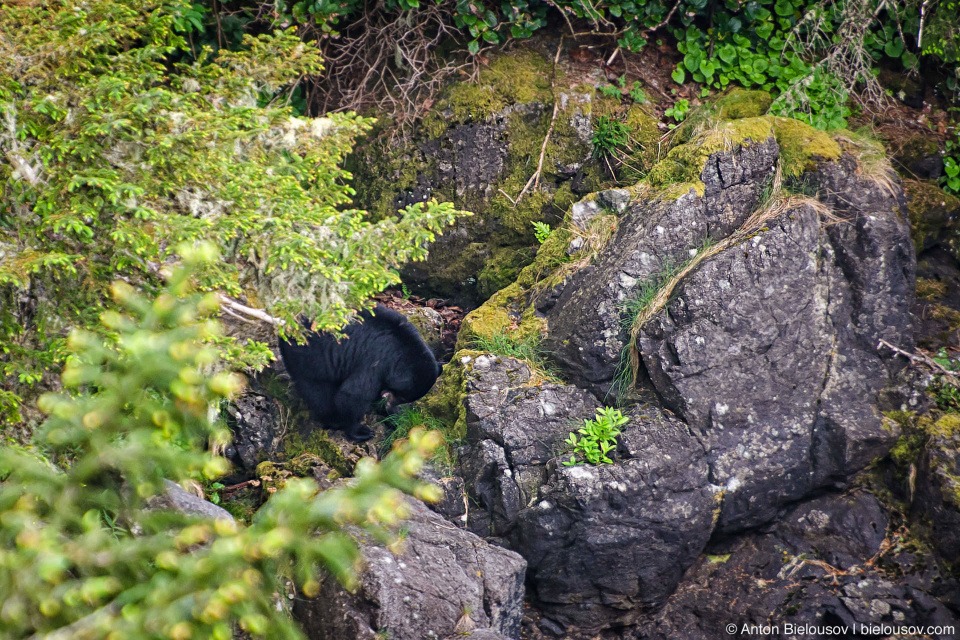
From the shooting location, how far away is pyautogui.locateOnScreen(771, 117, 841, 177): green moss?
591 cm

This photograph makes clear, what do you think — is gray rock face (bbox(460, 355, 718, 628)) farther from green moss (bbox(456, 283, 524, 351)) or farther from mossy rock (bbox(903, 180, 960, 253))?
mossy rock (bbox(903, 180, 960, 253))

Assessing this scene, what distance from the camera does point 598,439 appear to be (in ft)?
17.2

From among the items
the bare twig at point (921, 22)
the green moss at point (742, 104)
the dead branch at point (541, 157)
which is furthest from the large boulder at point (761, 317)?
the bare twig at point (921, 22)

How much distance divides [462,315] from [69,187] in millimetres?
4378

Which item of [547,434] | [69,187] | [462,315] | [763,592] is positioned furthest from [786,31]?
[69,187]

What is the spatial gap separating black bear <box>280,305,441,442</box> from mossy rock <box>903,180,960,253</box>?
477cm

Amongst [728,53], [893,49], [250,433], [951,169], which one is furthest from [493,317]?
[893,49]

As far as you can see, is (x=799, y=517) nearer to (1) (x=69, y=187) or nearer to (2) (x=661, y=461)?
(2) (x=661, y=461)

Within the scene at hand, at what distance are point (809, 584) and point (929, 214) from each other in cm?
375

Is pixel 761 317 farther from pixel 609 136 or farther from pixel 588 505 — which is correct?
pixel 609 136

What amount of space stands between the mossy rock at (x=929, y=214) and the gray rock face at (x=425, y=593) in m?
4.94

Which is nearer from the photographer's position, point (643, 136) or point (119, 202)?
point (119, 202)

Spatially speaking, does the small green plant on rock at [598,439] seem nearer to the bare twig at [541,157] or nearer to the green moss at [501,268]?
the green moss at [501,268]

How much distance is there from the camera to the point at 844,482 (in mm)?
5516
